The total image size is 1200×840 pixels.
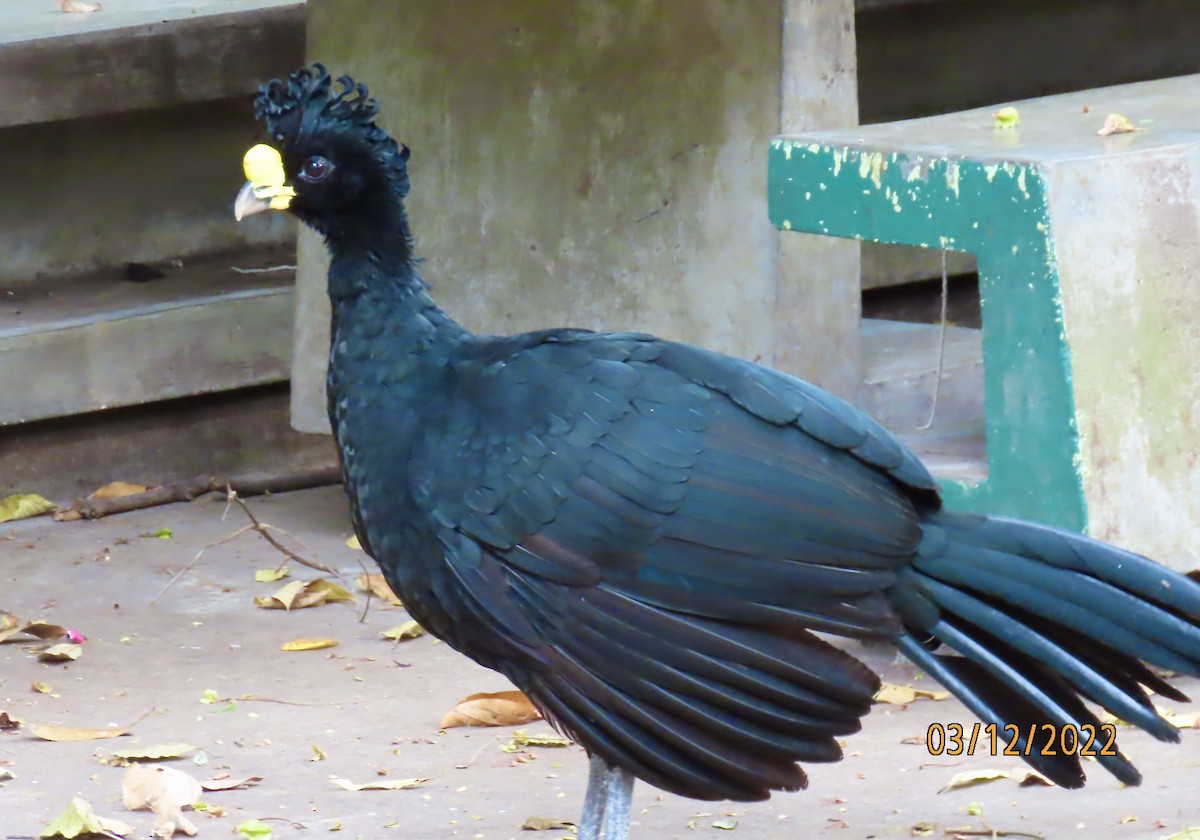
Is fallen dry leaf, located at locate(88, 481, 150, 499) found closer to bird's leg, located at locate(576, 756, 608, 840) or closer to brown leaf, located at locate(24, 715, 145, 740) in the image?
brown leaf, located at locate(24, 715, 145, 740)

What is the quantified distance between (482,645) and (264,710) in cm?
149

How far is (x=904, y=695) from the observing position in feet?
15.4

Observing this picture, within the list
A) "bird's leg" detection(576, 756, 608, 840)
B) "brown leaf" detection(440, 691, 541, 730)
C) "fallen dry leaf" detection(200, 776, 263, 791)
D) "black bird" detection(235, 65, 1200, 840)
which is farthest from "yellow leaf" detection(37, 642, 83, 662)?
"bird's leg" detection(576, 756, 608, 840)

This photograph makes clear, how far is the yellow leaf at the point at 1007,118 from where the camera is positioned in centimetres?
512

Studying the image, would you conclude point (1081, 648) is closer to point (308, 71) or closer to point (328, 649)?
point (308, 71)

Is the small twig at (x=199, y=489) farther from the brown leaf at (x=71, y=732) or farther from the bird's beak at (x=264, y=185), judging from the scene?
the bird's beak at (x=264, y=185)

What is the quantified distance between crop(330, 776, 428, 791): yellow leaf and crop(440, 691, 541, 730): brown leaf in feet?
1.16

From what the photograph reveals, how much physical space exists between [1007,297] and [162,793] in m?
2.17

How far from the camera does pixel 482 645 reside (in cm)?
345

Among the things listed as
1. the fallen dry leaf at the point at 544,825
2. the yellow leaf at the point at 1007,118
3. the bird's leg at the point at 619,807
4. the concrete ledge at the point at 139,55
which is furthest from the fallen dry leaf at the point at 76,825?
the concrete ledge at the point at 139,55

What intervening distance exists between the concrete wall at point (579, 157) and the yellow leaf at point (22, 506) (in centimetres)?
93

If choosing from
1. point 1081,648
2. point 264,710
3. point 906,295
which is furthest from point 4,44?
point 1081,648

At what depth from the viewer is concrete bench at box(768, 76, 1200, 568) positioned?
4.41 metres

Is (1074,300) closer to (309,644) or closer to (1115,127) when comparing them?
(1115,127)
